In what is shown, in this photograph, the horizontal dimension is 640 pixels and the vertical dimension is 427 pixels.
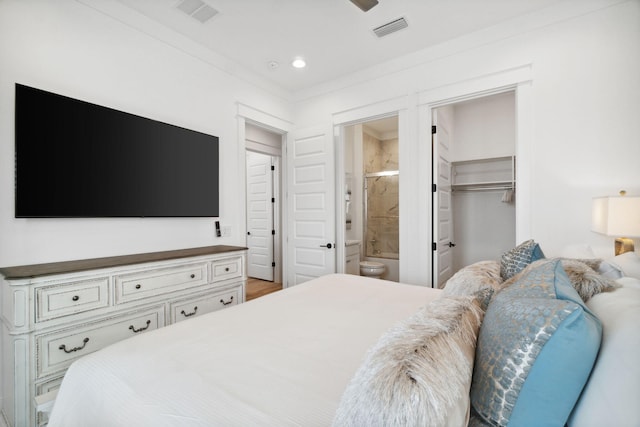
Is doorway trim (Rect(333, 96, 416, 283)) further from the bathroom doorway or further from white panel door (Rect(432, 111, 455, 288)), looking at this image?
the bathroom doorway

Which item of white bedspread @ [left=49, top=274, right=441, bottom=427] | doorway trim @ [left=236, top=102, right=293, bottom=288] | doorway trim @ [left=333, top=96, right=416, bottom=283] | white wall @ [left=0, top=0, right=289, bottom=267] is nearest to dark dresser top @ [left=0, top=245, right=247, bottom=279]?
white wall @ [left=0, top=0, right=289, bottom=267]

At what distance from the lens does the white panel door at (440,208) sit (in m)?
3.00

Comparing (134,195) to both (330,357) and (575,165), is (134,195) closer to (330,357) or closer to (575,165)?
(330,357)

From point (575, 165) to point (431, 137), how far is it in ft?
3.96

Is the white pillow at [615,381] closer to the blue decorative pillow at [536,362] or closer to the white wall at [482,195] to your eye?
the blue decorative pillow at [536,362]

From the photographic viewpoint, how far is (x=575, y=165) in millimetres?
2289

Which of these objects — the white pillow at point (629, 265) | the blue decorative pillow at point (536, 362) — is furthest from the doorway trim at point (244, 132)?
the white pillow at point (629, 265)

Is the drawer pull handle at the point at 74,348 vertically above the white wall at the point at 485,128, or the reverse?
the white wall at the point at 485,128

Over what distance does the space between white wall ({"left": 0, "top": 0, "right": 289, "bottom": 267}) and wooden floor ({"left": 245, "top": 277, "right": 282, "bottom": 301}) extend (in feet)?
4.10

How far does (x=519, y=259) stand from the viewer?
1512mm

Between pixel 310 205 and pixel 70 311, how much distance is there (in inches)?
101

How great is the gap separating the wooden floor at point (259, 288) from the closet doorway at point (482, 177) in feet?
8.73

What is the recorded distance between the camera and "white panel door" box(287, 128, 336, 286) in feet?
11.7

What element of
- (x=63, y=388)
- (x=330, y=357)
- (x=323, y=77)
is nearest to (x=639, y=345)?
(x=330, y=357)
